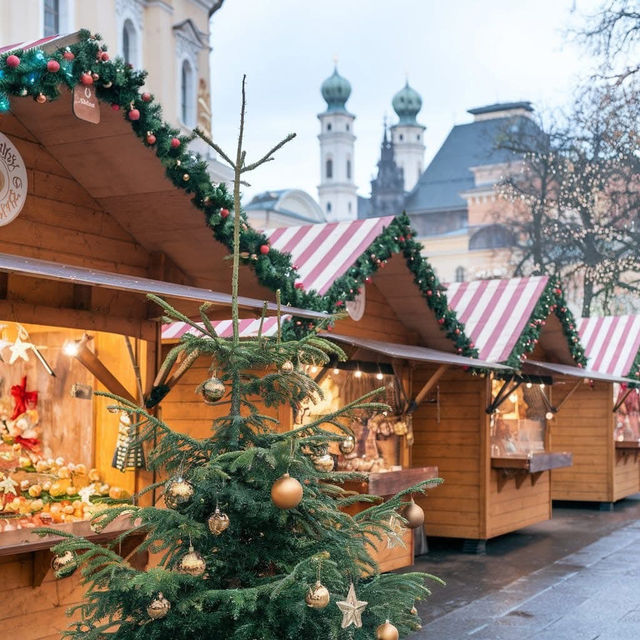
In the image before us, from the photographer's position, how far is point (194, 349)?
14.2ft

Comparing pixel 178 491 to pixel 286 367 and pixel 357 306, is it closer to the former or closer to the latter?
pixel 286 367

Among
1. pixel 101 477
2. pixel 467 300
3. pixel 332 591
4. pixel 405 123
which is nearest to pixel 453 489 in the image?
pixel 467 300

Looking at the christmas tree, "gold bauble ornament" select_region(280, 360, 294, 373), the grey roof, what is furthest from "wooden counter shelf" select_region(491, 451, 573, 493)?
the grey roof

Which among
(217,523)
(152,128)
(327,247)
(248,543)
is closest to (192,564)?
(217,523)

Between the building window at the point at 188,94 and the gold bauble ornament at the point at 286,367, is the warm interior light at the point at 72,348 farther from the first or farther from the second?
the building window at the point at 188,94

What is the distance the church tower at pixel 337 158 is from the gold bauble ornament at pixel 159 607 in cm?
12130

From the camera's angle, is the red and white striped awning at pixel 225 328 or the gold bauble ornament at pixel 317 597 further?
the red and white striped awning at pixel 225 328

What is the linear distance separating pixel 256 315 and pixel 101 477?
194 cm

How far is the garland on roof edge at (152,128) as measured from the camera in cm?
558

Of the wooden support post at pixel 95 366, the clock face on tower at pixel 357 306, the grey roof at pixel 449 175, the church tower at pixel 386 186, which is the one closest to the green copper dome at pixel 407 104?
the church tower at pixel 386 186

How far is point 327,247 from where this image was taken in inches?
403

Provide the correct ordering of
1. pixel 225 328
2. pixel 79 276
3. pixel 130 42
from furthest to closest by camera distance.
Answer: pixel 130 42 → pixel 225 328 → pixel 79 276

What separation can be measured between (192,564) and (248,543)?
41cm

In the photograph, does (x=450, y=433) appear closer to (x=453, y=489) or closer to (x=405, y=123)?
(x=453, y=489)
